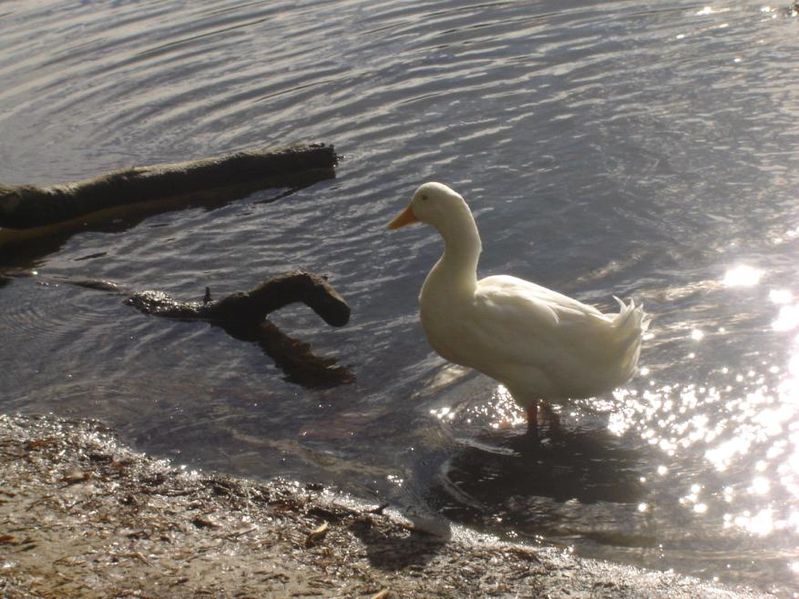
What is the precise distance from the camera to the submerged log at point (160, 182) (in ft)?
29.3

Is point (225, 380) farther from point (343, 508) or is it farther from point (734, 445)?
point (734, 445)

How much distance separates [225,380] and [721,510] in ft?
10.5

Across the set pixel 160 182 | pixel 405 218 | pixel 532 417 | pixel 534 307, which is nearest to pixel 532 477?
pixel 532 417

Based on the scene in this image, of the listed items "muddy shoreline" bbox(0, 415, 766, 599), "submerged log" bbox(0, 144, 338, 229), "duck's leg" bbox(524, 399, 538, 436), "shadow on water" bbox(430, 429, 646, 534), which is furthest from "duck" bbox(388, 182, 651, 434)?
"submerged log" bbox(0, 144, 338, 229)

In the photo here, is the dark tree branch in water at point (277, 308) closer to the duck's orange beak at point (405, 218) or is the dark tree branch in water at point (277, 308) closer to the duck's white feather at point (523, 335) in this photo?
the duck's orange beak at point (405, 218)

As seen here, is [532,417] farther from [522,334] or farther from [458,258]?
[458,258]

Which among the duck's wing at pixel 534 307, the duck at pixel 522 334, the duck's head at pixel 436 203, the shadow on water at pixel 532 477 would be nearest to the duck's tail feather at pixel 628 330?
the duck at pixel 522 334

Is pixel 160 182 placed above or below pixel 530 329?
above

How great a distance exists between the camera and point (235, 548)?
4.54 meters

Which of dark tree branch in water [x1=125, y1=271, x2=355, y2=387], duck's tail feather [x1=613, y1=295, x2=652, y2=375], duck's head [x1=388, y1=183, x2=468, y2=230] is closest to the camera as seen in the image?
duck's tail feather [x1=613, y1=295, x2=652, y2=375]

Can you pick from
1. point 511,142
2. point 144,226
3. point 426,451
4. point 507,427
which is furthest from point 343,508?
point 511,142

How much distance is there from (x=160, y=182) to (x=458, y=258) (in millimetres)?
4510

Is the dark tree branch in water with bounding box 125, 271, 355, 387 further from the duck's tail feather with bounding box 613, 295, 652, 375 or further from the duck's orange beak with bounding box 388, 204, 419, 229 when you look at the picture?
the duck's tail feather with bounding box 613, 295, 652, 375

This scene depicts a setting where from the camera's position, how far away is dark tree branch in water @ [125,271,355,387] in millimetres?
6762
